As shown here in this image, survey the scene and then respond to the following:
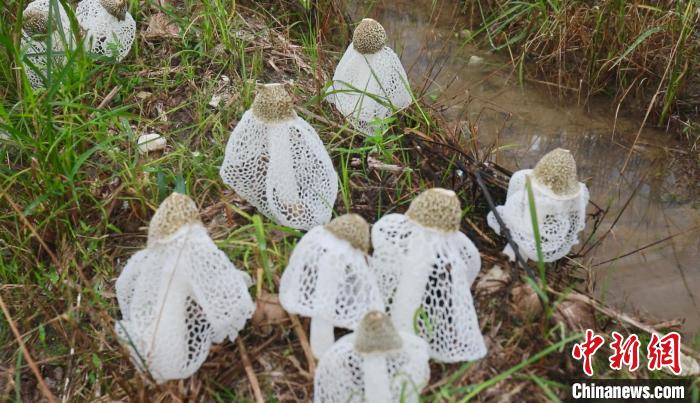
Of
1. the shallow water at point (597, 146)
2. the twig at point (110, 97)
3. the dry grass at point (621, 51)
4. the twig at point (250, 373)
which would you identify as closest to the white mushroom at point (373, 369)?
the twig at point (250, 373)

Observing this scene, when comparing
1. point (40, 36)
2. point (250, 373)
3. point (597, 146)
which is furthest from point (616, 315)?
point (40, 36)

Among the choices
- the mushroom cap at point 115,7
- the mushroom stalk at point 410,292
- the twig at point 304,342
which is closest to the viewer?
the mushroom stalk at point 410,292

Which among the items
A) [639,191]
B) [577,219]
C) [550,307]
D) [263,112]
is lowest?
[639,191]

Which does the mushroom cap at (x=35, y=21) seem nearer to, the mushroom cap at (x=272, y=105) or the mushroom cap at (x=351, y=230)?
the mushroom cap at (x=272, y=105)

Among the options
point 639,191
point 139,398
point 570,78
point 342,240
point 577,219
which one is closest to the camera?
point 342,240

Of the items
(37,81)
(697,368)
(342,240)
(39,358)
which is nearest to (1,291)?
(39,358)

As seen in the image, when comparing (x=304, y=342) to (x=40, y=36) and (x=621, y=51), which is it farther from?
(x=621, y=51)

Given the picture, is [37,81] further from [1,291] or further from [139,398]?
[139,398]
